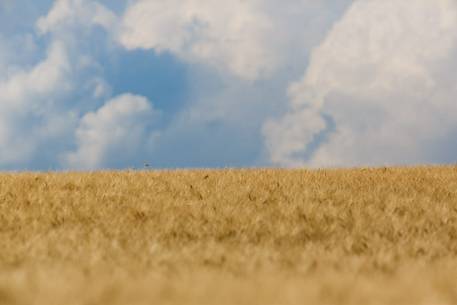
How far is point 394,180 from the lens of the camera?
54.0ft

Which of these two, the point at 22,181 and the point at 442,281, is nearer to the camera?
the point at 442,281

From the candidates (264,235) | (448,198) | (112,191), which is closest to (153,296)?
(264,235)

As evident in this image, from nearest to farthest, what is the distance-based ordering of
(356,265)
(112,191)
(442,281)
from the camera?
(442,281) < (356,265) < (112,191)

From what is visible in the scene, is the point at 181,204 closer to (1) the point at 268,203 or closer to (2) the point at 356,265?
(1) the point at 268,203

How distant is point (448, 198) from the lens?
1373 cm

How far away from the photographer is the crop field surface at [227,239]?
18.7 feet

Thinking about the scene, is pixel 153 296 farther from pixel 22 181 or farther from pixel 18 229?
pixel 22 181

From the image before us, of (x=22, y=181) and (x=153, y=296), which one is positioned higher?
(x=22, y=181)

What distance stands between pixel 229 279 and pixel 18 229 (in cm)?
457

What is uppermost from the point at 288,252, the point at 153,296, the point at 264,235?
the point at 264,235

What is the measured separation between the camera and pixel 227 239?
29.9ft

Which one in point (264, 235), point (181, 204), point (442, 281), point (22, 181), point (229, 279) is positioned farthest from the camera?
point (22, 181)

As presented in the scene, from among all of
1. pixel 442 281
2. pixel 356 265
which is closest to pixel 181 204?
pixel 356 265

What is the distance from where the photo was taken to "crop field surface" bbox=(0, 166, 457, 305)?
569 cm
